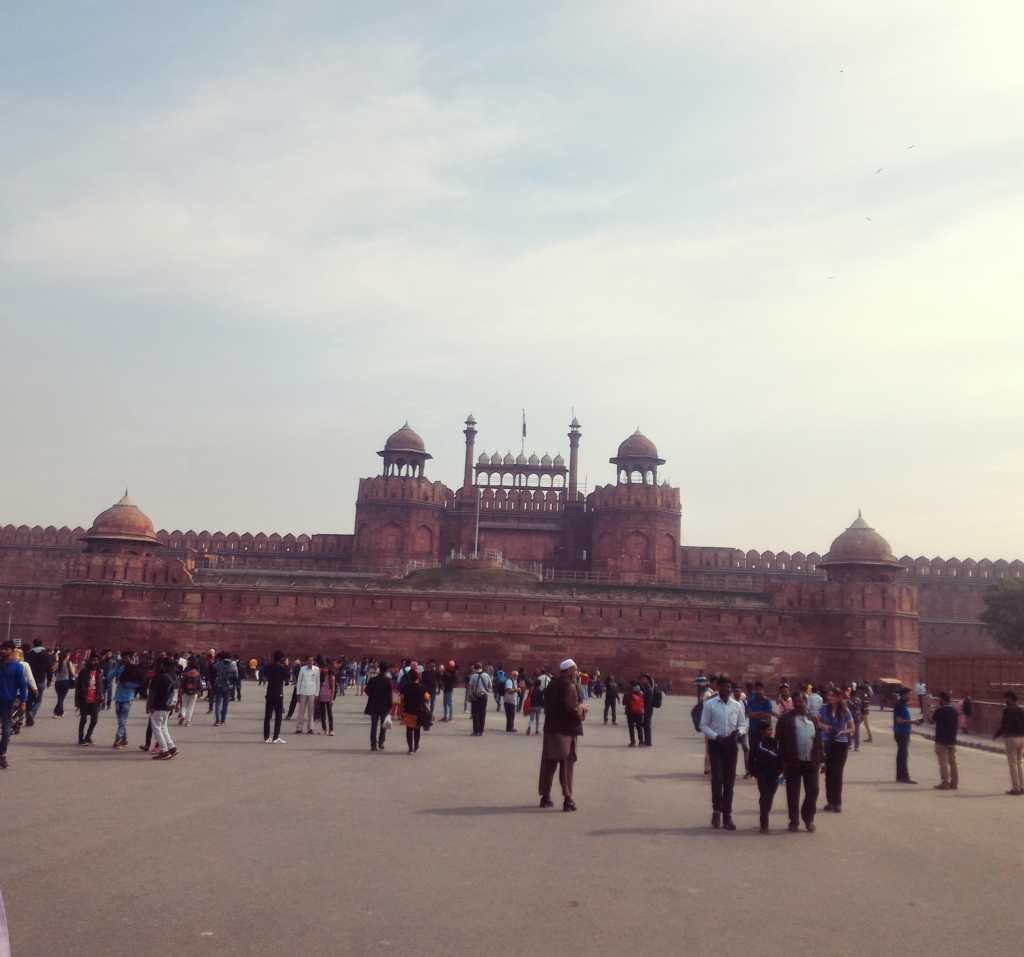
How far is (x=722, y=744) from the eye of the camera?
24.6 ft

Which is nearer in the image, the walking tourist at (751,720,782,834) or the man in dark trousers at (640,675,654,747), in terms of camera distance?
the walking tourist at (751,720,782,834)

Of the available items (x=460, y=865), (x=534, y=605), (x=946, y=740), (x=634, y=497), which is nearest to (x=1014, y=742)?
(x=946, y=740)

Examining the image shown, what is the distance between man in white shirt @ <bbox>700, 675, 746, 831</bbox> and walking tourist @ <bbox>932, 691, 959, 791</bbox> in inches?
142

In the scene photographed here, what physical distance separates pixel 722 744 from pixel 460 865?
2557 mm

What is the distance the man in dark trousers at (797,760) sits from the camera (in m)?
7.43

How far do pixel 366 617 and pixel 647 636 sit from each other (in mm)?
9036

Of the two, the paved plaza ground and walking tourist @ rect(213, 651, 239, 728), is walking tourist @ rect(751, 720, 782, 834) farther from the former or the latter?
walking tourist @ rect(213, 651, 239, 728)

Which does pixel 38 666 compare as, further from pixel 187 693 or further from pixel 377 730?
pixel 377 730

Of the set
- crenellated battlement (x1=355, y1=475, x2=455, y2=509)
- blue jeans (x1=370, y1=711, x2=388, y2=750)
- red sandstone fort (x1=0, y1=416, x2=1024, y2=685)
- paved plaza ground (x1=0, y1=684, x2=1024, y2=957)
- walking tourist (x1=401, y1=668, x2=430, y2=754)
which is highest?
crenellated battlement (x1=355, y1=475, x2=455, y2=509)

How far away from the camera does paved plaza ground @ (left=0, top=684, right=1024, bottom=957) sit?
4.32 m

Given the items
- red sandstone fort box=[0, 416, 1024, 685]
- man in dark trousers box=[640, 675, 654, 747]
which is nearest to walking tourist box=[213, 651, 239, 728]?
man in dark trousers box=[640, 675, 654, 747]

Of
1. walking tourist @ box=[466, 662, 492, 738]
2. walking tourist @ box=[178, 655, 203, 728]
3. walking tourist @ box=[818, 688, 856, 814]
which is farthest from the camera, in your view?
walking tourist @ box=[466, 662, 492, 738]

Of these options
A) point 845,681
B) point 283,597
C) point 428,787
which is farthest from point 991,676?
point 283,597

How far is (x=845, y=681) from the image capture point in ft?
110
